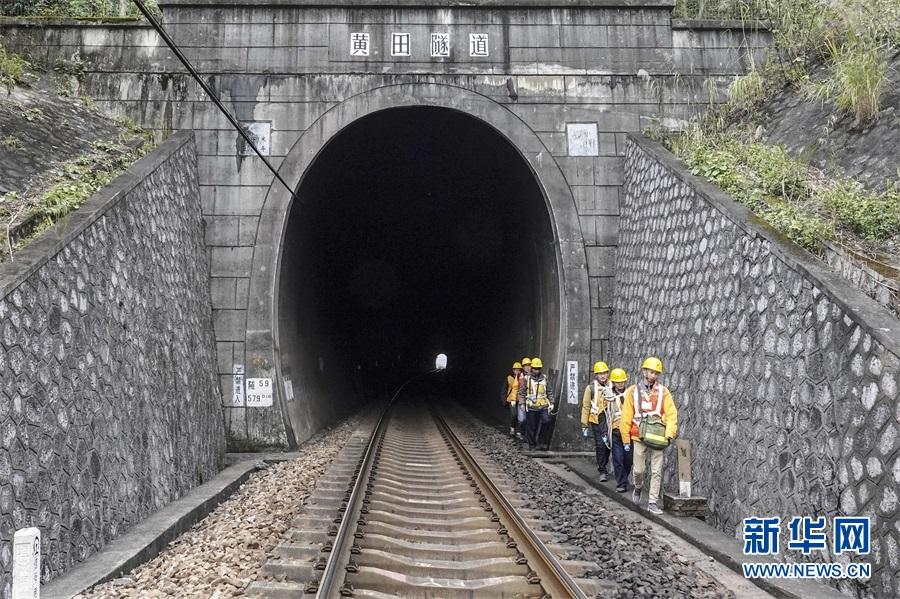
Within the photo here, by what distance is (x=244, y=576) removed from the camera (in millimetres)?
4078

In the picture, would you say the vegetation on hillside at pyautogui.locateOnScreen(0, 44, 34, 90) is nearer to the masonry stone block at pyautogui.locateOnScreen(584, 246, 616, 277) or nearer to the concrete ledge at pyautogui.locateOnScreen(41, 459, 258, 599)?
the concrete ledge at pyautogui.locateOnScreen(41, 459, 258, 599)

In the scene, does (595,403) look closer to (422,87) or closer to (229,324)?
(229,324)

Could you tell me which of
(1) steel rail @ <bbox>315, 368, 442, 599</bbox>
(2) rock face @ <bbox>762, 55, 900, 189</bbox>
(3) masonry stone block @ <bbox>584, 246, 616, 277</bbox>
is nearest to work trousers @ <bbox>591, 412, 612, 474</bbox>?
(1) steel rail @ <bbox>315, 368, 442, 599</bbox>

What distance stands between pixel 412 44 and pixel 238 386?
602cm

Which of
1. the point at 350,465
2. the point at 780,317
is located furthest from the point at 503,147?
the point at 780,317

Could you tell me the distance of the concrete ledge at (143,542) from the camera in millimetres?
4016

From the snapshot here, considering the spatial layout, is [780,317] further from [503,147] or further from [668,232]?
[503,147]

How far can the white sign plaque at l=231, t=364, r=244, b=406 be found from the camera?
31.4 feet

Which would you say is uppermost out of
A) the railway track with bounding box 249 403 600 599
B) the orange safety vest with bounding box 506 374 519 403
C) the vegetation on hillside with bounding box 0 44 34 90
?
the vegetation on hillside with bounding box 0 44 34 90

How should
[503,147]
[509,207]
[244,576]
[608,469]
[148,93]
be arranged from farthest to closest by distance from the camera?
[509,207] → [503,147] → [148,93] → [608,469] → [244,576]

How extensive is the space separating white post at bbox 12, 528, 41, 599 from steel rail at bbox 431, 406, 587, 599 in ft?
8.53

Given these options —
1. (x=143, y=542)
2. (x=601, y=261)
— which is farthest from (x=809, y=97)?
(x=143, y=542)

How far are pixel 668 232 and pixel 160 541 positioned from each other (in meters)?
6.44

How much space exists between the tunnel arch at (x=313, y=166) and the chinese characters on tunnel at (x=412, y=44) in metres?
0.59
